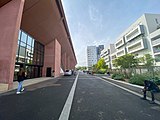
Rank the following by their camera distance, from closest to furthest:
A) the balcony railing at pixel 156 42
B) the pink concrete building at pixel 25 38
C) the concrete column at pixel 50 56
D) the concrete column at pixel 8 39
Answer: the concrete column at pixel 8 39
the pink concrete building at pixel 25 38
the concrete column at pixel 50 56
the balcony railing at pixel 156 42

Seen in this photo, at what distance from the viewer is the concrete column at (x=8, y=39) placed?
8180 mm

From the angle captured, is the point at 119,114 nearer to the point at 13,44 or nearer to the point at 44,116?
the point at 44,116

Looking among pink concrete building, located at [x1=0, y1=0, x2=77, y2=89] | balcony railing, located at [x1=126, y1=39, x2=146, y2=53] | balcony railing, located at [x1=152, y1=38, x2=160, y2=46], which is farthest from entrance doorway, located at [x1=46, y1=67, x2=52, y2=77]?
balcony railing, located at [x1=126, y1=39, x2=146, y2=53]

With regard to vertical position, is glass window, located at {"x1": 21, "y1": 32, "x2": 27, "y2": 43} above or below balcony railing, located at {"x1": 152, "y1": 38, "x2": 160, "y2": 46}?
below

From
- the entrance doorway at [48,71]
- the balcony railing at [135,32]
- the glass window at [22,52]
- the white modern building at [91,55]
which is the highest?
the white modern building at [91,55]

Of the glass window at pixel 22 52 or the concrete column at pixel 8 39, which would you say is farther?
the glass window at pixel 22 52

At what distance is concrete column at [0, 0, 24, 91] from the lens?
26.8 ft

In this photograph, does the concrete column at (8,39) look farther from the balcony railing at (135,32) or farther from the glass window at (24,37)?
the balcony railing at (135,32)

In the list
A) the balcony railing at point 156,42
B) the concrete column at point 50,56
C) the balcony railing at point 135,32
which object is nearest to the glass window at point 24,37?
the concrete column at point 50,56

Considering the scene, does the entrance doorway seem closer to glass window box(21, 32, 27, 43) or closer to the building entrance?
the building entrance

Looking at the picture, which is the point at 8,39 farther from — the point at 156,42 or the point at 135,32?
the point at 135,32

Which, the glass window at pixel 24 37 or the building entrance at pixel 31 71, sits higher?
the glass window at pixel 24 37

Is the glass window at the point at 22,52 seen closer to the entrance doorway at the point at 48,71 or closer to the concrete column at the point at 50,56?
the concrete column at the point at 50,56

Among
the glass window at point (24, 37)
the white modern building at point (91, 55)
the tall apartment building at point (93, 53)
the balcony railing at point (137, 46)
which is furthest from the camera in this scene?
the tall apartment building at point (93, 53)
